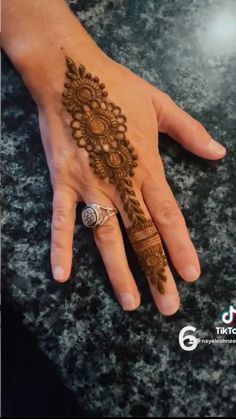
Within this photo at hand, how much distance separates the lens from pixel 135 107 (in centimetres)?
88

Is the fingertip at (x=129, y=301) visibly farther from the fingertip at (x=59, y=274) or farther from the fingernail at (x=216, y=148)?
the fingernail at (x=216, y=148)

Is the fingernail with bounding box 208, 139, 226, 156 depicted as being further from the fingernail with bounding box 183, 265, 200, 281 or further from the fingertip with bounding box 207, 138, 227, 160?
the fingernail with bounding box 183, 265, 200, 281

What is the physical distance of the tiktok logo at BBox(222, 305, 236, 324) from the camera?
2.64 ft

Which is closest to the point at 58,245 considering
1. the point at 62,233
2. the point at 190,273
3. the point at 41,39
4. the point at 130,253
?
the point at 62,233

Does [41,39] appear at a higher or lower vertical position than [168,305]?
higher

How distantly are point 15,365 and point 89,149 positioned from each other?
0.41m

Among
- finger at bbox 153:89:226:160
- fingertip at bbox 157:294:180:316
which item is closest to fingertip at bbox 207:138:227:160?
finger at bbox 153:89:226:160

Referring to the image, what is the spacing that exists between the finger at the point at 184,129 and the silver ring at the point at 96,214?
177 mm

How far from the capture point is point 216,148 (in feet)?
2.81

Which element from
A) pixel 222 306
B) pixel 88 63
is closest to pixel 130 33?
pixel 88 63

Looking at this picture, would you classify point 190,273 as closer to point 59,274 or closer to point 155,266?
point 155,266

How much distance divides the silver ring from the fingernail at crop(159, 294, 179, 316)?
0.55 ft

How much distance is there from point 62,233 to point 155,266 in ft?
0.57

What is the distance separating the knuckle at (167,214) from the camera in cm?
84
